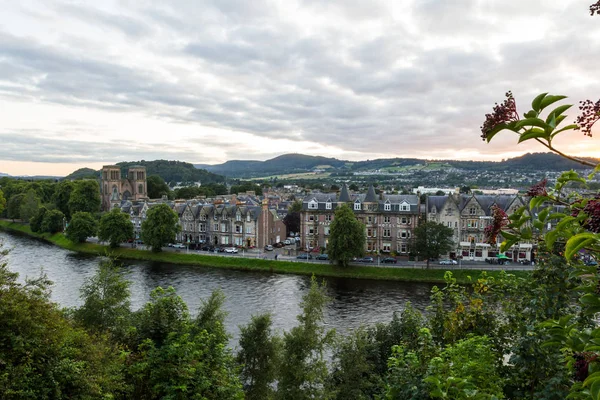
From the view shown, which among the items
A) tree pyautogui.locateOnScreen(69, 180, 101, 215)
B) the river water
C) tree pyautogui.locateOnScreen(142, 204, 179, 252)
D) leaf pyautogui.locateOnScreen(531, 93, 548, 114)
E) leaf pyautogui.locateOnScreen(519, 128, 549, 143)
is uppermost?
leaf pyautogui.locateOnScreen(531, 93, 548, 114)

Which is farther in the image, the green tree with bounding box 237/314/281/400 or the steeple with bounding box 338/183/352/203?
the steeple with bounding box 338/183/352/203

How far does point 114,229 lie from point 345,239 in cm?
4136

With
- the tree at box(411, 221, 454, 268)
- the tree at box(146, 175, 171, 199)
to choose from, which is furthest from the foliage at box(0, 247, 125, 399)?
the tree at box(146, 175, 171, 199)

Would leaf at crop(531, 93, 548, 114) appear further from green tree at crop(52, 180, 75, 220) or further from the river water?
green tree at crop(52, 180, 75, 220)

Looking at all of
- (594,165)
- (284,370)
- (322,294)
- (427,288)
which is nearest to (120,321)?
(284,370)

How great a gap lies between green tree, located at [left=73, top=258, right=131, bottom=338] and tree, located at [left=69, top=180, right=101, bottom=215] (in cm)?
8641

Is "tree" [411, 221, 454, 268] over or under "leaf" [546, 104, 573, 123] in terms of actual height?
under

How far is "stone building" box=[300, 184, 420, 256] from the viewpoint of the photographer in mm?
66750

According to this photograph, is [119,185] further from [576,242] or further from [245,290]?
[576,242]

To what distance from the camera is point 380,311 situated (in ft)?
136

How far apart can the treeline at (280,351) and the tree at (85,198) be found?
283 ft

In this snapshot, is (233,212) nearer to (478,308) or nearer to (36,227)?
(36,227)

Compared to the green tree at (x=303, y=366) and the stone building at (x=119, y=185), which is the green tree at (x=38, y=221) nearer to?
the stone building at (x=119, y=185)

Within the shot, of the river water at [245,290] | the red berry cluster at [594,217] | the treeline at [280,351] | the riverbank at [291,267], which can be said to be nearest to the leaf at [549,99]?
the red berry cluster at [594,217]
